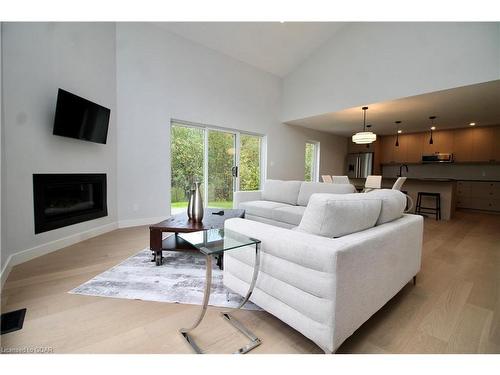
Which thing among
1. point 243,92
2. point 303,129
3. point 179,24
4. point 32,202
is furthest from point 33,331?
point 303,129

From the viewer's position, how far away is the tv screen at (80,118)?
2672 millimetres

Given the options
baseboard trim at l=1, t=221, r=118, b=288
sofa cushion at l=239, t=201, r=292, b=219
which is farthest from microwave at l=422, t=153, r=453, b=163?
baseboard trim at l=1, t=221, r=118, b=288

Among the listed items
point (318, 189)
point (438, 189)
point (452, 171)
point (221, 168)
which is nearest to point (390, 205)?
point (318, 189)

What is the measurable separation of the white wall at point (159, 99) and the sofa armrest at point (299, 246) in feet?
10.3

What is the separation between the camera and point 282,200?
4016 millimetres

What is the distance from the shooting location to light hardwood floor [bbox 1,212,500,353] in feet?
4.23

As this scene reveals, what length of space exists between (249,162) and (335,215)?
15.2 feet

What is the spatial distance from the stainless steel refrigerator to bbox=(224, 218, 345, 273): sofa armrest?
7481mm

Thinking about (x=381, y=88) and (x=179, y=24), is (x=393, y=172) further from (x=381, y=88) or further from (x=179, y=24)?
(x=179, y=24)

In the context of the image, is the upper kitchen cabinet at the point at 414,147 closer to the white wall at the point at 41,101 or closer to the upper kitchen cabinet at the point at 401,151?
the upper kitchen cabinet at the point at 401,151

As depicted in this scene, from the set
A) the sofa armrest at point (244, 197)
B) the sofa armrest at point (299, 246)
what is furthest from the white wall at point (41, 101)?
the sofa armrest at point (299, 246)

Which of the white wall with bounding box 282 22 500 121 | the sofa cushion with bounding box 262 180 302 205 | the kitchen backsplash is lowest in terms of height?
the sofa cushion with bounding box 262 180 302 205

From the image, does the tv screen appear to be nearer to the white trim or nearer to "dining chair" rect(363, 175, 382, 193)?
the white trim

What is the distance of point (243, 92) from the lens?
17.8 feet
